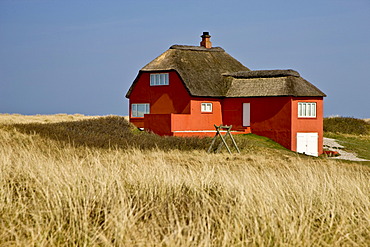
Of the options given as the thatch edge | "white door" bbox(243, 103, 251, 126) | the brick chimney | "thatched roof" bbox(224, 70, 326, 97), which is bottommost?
"white door" bbox(243, 103, 251, 126)

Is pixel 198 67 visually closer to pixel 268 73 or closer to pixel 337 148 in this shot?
pixel 268 73

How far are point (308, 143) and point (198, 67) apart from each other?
900 centimetres

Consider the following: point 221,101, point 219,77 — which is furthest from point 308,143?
point 219,77

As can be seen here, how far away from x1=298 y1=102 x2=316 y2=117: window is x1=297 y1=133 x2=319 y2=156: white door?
51.6 inches

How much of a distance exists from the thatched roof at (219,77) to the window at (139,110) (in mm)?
1158

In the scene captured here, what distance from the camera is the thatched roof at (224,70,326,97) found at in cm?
3177

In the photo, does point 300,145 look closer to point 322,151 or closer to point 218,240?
point 322,151

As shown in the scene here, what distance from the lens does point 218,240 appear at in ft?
22.9

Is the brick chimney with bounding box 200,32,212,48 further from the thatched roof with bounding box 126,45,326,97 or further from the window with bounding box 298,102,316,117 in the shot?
the window with bounding box 298,102,316,117

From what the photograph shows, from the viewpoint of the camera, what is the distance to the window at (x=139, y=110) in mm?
34625

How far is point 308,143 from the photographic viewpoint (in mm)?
32094

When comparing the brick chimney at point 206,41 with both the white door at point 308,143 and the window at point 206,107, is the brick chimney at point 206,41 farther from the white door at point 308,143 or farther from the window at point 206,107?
the white door at point 308,143

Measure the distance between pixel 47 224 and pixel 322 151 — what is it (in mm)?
27591

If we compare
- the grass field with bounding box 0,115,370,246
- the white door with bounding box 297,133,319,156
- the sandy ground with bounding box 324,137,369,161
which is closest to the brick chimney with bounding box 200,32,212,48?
the white door with bounding box 297,133,319,156
